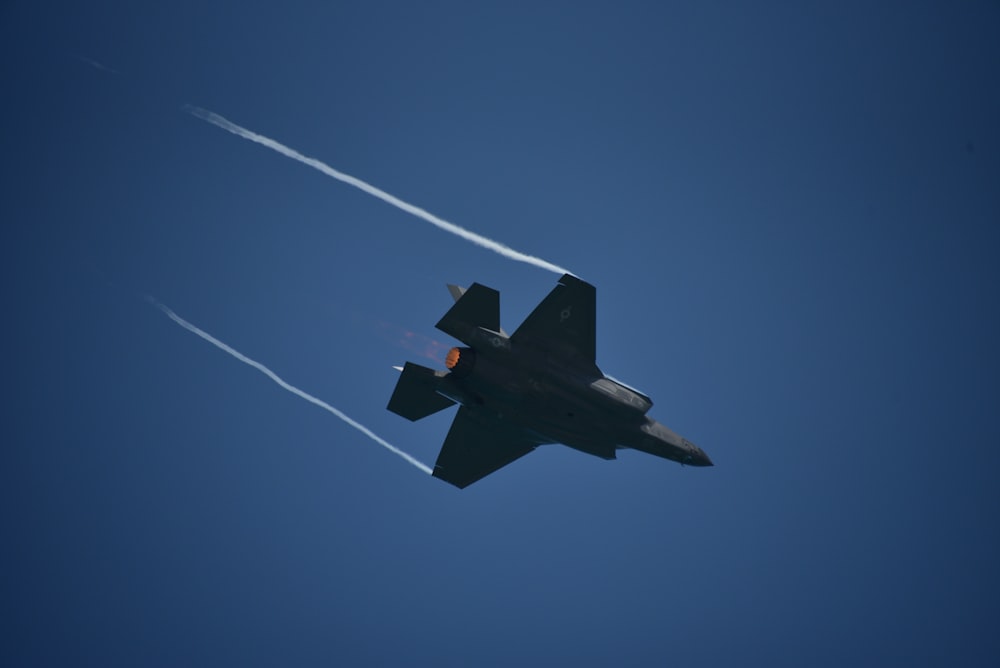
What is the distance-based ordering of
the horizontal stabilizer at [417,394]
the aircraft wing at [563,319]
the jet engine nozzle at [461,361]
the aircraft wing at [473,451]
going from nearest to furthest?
the jet engine nozzle at [461,361] → the horizontal stabilizer at [417,394] → the aircraft wing at [563,319] → the aircraft wing at [473,451]

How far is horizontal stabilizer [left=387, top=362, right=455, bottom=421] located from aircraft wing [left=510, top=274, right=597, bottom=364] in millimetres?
2695

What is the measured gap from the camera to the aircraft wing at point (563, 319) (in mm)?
16500

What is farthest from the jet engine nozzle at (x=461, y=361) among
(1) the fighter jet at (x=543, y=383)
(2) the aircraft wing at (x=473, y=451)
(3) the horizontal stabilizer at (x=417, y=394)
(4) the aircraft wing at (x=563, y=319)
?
(2) the aircraft wing at (x=473, y=451)

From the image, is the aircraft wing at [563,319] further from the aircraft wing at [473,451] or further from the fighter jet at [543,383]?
the aircraft wing at [473,451]

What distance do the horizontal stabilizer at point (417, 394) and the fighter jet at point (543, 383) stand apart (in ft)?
0.09

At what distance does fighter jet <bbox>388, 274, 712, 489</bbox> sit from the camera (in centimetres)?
1580

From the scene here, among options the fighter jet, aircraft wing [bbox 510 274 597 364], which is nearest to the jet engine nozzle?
the fighter jet

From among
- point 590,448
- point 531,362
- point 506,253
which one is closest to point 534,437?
point 590,448

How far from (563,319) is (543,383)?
6.07ft

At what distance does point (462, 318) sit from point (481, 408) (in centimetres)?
275

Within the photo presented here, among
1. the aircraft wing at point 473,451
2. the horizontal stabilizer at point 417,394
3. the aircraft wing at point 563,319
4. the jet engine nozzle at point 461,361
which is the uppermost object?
the aircraft wing at point 563,319

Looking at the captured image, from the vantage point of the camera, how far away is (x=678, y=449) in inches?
674

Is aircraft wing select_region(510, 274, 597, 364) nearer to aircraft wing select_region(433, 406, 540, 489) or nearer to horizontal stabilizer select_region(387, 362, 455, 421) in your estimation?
horizontal stabilizer select_region(387, 362, 455, 421)

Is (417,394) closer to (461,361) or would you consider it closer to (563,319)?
(461,361)
